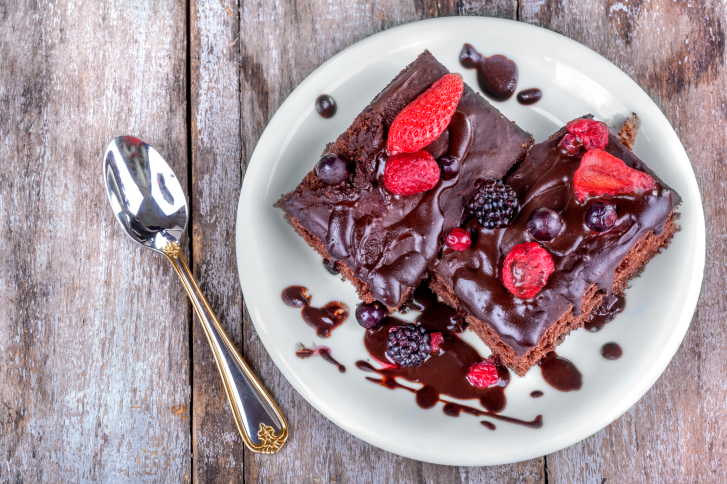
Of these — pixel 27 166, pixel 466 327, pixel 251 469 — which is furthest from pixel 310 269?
pixel 27 166

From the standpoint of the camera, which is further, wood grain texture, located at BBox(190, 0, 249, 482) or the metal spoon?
wood grain texture, located at BBox(190, 0, 249, 482)

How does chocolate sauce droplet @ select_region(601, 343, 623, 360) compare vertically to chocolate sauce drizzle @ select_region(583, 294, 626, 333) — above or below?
below

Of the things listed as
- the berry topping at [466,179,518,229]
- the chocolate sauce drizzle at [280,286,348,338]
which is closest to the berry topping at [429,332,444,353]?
the chocolate sauce drizzle at [280,286,348,338]

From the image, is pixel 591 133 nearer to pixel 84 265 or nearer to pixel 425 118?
pixel 425 118

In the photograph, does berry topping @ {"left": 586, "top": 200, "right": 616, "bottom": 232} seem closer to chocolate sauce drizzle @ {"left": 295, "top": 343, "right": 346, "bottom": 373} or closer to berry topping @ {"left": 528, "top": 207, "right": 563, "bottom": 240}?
berry topping @ {"left": 528, "top": 207, "right": 563, "bottom": 240}

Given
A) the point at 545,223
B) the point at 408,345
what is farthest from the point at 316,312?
the point at 545,223

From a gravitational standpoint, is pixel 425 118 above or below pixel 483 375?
above
